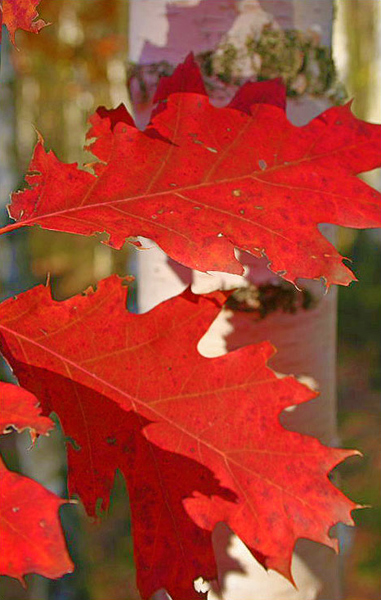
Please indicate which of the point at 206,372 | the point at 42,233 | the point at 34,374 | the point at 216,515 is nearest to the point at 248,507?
the point at 216,515

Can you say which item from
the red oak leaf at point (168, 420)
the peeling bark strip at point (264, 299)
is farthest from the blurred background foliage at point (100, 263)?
the peeling bark strip at point (264, 299)

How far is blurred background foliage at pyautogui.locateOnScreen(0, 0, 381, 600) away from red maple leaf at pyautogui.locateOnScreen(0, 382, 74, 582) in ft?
1.19

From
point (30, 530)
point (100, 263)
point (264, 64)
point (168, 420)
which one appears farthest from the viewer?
point (100, 263)

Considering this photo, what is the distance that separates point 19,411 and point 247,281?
0.43 metres

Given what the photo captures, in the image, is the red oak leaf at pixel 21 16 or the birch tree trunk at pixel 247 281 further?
the birch tree trunk at pixel 247 281

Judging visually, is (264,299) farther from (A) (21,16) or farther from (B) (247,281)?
(A) (21,16)

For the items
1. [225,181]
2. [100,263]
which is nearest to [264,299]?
[225,181]

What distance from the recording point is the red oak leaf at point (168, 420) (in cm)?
65

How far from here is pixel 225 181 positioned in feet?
2.18

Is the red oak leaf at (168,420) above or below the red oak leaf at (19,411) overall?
below

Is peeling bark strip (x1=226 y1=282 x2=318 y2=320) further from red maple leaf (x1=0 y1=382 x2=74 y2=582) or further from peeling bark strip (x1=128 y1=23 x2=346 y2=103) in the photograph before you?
red maple leaf (x1=0 y1=382 x2=74 y2=582)

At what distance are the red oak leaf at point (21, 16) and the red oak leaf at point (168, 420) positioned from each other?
251 millimetres

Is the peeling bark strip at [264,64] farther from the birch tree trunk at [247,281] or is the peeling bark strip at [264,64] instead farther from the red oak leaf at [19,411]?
the red oak leaf at [19,411]

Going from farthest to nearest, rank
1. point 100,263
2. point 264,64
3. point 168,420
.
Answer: point 100,263 < point 264,64 < point 168,420
